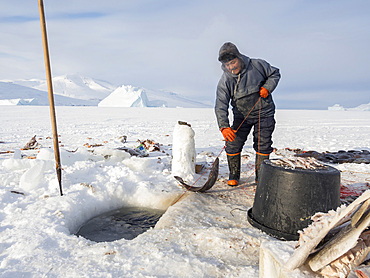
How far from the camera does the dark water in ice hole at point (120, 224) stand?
2629mm

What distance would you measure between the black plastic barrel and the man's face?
5.31 ft

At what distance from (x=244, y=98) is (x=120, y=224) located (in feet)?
7.39

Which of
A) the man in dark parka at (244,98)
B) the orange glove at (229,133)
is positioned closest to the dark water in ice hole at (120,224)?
the orange glove at (229,133)

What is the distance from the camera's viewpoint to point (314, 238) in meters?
1.12

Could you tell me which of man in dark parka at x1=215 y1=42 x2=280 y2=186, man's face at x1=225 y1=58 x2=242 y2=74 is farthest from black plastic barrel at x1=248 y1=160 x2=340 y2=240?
man's face at x1=225 y1=58 x2=242 y2=74

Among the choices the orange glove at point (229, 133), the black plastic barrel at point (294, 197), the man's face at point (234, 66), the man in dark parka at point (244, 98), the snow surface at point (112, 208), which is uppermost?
the man's face at point (234, 66)

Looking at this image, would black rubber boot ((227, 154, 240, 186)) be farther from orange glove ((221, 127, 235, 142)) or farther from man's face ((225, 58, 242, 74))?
man's face ((225, 58, 242, 74))

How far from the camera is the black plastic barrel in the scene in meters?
2.11

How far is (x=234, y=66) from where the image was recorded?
3.45m

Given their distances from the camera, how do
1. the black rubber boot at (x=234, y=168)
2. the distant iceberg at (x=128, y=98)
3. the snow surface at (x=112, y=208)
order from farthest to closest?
the distant iceberg at (x=128, y=98)
the black rubber boot at (x=234, y=168)
the snow surface at (x=112, y=208)

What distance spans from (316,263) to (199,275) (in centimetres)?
75

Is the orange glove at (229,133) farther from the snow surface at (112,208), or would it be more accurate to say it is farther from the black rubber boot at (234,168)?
the snow surface at (112,208)

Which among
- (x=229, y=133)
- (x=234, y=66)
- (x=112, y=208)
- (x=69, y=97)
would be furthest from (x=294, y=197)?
(x=69, y=97)

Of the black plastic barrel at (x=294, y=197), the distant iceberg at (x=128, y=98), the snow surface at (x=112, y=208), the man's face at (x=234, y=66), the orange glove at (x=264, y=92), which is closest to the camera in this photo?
the snow surface at (x=112, y=208)
